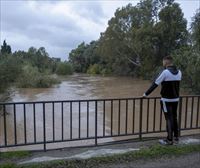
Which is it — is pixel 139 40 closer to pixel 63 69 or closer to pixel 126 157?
pixel 63 69

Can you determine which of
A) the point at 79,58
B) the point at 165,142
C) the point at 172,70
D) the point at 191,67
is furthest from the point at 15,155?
the point at 79,58

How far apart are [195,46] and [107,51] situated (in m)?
22.4

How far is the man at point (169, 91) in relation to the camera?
4723 millimetres

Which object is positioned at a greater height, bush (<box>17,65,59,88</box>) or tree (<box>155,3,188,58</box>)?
tree (<box>155,3,188,58</box>)

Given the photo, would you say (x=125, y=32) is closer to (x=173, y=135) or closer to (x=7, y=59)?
(x=7, y=59)

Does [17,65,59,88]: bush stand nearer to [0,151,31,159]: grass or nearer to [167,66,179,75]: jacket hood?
[0,151,31,159]: grass

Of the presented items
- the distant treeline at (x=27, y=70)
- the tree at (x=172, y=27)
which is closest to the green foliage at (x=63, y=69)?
the distant treeline at (x=27, y=70)

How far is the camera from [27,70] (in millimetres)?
27531

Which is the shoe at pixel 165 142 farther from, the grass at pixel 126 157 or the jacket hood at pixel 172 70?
the jacket hood at pixel 172 70

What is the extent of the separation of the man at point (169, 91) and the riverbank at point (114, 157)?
0.93ft

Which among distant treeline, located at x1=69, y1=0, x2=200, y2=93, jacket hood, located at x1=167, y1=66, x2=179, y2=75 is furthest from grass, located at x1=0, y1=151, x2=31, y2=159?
distant treeline, located at x1=69, y1=0, x2=200, y2=93

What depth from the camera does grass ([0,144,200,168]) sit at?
4.02 meters

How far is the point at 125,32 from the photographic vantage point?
38938 millimetres

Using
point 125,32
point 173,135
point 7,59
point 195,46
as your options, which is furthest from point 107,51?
point 173,135
